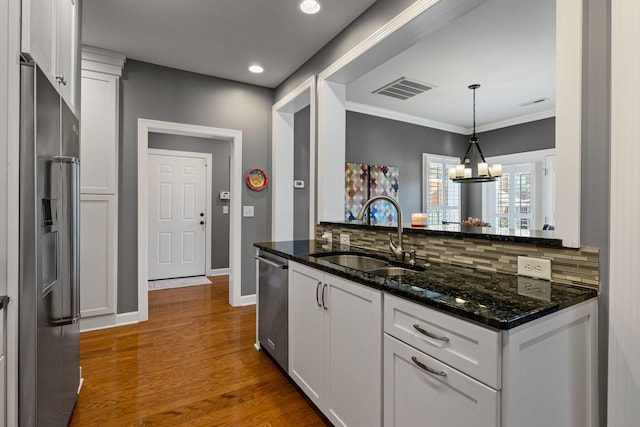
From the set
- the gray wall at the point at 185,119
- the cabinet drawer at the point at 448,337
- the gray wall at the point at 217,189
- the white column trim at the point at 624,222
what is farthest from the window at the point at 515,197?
the cabinet drawer at the point at 448,337

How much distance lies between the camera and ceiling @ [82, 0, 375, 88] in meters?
2.45

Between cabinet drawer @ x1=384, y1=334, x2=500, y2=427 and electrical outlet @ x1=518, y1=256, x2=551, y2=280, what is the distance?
66 cm

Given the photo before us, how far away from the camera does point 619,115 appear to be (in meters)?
1.18

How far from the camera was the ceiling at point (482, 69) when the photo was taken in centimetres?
265

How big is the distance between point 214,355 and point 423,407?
1.91m

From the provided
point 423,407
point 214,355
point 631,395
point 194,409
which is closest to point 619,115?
point 631,395

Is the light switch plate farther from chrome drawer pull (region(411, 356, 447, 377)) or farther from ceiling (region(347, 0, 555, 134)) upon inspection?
chrome drawer pull (region(411, 356, 447, 377))

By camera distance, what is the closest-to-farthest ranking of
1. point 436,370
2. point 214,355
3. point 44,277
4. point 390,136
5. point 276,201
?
point 436,370
point 44,277
point 214,355
point 276,201
point 390,136

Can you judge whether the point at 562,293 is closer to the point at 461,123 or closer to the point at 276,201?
the point at 276,201

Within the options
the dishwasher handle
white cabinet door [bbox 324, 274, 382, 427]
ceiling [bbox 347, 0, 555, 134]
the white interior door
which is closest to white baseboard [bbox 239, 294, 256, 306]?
the dishwasher handle

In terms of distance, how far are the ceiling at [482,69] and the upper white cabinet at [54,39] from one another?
2142mm

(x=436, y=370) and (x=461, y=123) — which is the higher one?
(x=461, y=123)

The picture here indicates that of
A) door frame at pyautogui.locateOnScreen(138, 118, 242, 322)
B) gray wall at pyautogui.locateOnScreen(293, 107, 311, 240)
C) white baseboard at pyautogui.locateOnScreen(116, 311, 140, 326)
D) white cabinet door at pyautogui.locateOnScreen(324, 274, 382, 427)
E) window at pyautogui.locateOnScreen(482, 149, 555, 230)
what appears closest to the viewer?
white cabinet door at pyautogui.locateOnScreen(324, 274, 382, 427)

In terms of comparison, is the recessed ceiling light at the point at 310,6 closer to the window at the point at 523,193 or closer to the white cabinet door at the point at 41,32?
the white cabinet door at the point at 41,32
